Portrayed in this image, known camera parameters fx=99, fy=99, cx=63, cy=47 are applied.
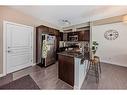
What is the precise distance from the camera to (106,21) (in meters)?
5.52

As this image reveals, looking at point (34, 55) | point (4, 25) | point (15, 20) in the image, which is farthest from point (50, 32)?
point (4, 25)

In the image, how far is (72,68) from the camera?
2.64 meters

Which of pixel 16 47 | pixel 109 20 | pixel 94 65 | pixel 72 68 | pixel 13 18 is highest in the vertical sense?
pixel 109 20

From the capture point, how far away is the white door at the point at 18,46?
371 centimetres

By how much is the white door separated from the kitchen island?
6.71 feet

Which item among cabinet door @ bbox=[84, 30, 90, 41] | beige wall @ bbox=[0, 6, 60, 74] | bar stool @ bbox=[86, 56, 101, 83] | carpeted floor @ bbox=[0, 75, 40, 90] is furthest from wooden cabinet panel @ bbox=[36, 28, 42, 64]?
cabinet door @ bbox=[84, 30, 90, 41]

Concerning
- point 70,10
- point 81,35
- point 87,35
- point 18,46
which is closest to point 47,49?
point 18,46

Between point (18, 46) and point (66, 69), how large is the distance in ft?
7.90

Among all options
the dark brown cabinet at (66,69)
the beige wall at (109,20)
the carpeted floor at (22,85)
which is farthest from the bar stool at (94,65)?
the beige wall at (109,20)

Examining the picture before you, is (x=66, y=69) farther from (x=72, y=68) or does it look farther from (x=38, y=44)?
(x=38, y=44)

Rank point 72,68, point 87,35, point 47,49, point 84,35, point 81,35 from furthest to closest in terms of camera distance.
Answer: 1. point 81,35
2. point 84,35
3. point 87,35
4. point 47,49
5. point 72,68
